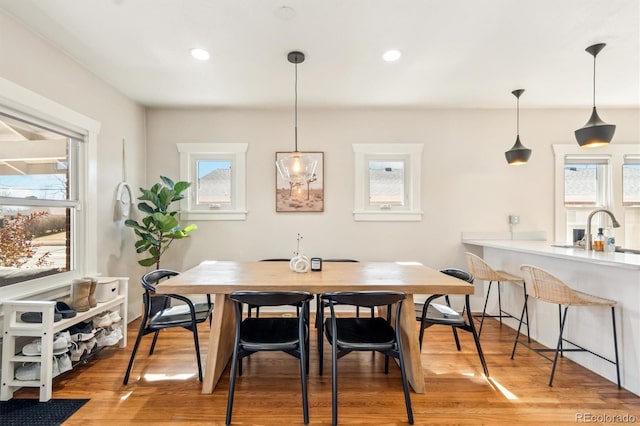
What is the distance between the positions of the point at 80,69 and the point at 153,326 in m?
2.43

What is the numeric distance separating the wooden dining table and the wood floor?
0.18 meters

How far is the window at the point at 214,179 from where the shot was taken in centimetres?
399

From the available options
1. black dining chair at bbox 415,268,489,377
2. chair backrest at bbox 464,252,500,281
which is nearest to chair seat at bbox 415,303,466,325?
black dining chair at bbox 415,268,489,377

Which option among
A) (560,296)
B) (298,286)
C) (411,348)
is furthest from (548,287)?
(298,286)

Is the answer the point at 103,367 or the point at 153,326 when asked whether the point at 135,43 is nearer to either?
the point at 153,326

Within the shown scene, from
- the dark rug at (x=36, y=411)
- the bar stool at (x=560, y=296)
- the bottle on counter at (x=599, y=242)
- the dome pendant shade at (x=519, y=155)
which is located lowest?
the dark rug at (x=36, y=411)

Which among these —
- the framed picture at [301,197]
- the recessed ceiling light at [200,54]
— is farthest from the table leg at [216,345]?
the recessed ceiling light at [200,54]

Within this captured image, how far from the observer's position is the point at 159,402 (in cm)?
207

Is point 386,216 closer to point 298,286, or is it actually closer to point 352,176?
point 352,176

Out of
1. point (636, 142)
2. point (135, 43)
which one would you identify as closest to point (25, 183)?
point (135, 43)

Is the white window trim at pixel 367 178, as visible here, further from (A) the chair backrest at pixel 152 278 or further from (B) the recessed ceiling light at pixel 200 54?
(A) the chair backrest at pixel 152 278

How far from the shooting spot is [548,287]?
2.34m

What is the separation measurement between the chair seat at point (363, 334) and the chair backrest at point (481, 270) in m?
1.42

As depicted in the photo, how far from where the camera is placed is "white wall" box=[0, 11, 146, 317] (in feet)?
7.31
